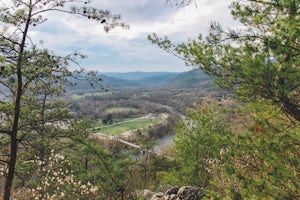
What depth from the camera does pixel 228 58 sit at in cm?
471

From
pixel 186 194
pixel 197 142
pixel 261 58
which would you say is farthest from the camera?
pixel 197 142

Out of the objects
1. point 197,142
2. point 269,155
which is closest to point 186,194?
point 269,155

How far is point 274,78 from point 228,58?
28.9 inches

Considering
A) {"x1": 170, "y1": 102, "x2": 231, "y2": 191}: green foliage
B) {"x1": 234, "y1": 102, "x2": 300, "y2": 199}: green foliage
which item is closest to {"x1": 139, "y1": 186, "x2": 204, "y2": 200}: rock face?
{"x1": 234, "y1": 102, "x2": 300, "y2": 199}: green foliage

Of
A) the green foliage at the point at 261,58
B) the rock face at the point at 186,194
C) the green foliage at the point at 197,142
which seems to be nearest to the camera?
the green foliage at the point at 261,58

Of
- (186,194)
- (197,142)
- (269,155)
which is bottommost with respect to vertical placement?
(186,194)

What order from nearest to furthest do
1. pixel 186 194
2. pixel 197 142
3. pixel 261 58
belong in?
pixel 261 58 < pixel 186 194 < pixel 197 142

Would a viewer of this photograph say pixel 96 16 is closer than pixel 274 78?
No

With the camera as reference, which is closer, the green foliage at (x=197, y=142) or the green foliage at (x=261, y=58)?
the green foliage at (x=261, y=58)

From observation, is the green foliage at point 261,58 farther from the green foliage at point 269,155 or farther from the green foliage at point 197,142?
the green foliage at point 197,142

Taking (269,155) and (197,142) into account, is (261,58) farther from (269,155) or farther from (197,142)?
(197,142)

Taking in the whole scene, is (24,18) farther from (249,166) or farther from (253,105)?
(249,166)

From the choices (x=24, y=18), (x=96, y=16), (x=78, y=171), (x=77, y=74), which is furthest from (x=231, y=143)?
(x=78, y=171)

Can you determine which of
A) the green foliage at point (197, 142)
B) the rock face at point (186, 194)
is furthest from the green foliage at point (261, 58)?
the green foliage at point (197, 142)
